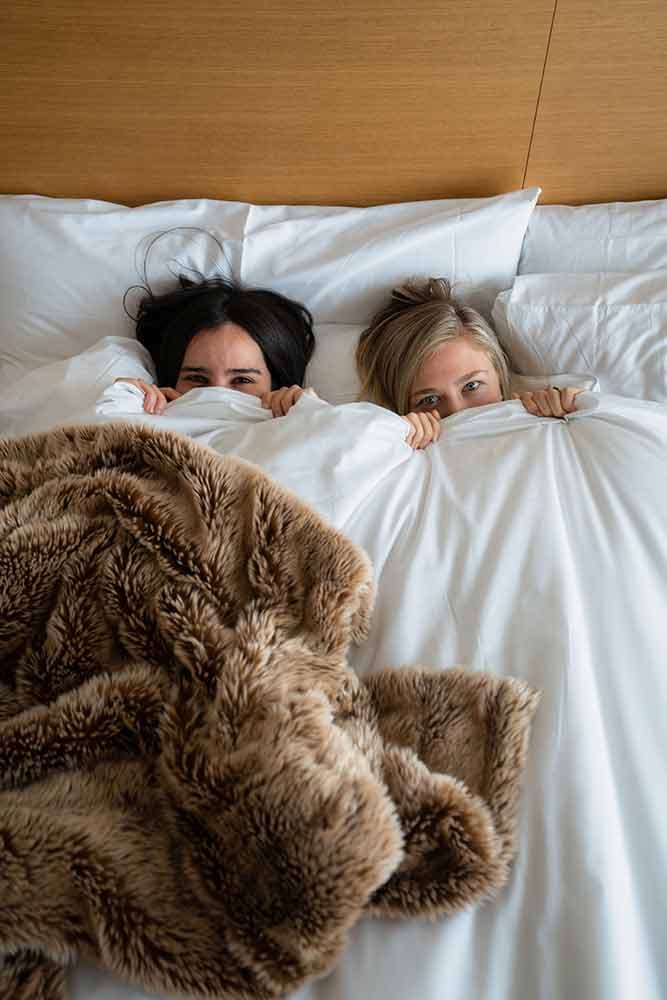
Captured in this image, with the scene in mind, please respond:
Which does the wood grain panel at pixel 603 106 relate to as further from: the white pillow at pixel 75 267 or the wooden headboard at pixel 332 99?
the white pillow at pixel 75 267

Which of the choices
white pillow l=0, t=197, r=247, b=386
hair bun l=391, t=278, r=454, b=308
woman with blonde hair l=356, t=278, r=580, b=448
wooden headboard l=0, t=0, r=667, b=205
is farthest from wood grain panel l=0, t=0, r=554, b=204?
woman with blonde hair l=356, t=278, r=580, b=448

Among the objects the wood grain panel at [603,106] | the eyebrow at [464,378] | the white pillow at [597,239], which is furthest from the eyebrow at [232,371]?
the wood grain panel at [603,106]

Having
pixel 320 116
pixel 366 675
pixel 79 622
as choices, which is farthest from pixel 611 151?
pixel 79 622

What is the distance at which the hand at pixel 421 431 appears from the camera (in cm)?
104

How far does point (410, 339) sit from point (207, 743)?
0.84m

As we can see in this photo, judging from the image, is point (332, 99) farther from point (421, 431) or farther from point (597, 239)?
point (421, 431)

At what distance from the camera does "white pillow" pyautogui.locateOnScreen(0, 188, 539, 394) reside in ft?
4.38

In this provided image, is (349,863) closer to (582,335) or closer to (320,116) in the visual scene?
(582,335)

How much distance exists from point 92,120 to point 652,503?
1166 mm

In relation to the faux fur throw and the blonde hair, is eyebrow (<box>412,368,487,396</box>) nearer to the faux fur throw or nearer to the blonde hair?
the blonde hair

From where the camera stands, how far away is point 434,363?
4.07ft

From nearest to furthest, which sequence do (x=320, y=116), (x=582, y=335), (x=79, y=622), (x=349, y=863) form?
(x=349, y=863)
(x=79, y=622)
(x=582, y=335)
(x=320, y=116)

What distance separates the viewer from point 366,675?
717mm

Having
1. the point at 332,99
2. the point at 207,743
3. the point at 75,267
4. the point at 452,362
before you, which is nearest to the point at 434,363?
the point at 452,362
